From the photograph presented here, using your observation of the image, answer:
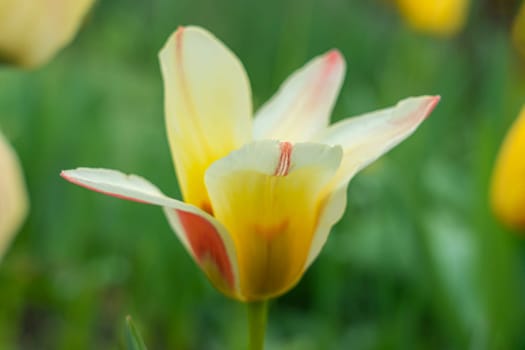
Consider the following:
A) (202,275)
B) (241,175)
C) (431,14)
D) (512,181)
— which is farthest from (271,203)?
(431,14)

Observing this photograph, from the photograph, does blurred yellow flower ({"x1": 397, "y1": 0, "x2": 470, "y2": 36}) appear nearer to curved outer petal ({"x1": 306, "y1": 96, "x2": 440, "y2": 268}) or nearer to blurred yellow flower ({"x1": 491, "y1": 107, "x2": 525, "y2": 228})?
blurred yellow flower ({"x1": 491, "y1": 107, "x2": 525, "y2": 228})

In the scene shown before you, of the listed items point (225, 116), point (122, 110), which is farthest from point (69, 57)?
point (225, 116)

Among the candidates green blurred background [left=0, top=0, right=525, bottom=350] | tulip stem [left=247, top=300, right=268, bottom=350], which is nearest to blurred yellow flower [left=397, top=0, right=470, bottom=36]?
green blurred background [left=0, top=0, right=525, bottom=350]

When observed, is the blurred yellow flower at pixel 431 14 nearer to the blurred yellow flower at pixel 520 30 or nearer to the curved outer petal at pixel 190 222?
the blurred yellow flower at pixel 520 30

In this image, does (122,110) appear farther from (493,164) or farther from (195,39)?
(195,39)

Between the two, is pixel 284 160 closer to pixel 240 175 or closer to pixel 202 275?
pixel 240 175

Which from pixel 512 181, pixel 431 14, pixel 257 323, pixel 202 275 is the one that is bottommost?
pixel 431 14
